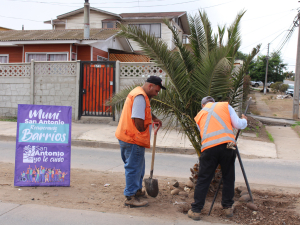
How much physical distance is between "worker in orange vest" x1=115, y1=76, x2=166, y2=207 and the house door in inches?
319

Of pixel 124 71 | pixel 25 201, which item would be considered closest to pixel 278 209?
pixel 25 201

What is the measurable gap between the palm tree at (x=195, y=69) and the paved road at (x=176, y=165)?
5.65 feet

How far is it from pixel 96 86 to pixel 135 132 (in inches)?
338

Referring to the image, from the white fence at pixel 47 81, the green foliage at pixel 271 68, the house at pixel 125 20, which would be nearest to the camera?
the white fence at pixel 47 81

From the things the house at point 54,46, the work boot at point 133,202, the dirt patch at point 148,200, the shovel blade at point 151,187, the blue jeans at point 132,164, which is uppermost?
the house at point 54,46

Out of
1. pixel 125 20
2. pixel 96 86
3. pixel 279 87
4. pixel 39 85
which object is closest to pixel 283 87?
pixel 279 87

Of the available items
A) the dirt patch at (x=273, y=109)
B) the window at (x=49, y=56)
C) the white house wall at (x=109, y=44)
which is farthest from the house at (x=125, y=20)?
the dirt patch at (x=273, y=109)

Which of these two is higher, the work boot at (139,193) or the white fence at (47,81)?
the white fence at (47,81)

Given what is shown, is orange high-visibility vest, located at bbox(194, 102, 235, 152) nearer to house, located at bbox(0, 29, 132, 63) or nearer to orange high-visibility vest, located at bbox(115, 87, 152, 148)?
orange high-visibility vest, located at bbox(115, 87, 152, 148)

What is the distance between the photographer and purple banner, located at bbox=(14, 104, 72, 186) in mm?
5016

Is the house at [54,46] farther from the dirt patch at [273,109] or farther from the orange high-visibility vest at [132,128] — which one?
the orange high-visibility vest at [132,128]

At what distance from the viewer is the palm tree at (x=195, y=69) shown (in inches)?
194

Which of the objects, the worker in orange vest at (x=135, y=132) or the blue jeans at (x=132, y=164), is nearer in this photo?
the worker in orange vest at (x=135, y=132)

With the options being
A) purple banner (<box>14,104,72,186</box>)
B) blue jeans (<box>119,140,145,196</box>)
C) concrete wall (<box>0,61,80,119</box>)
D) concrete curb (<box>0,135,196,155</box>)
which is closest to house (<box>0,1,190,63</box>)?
concrete wall (<box>0,61,80,119</box>)
